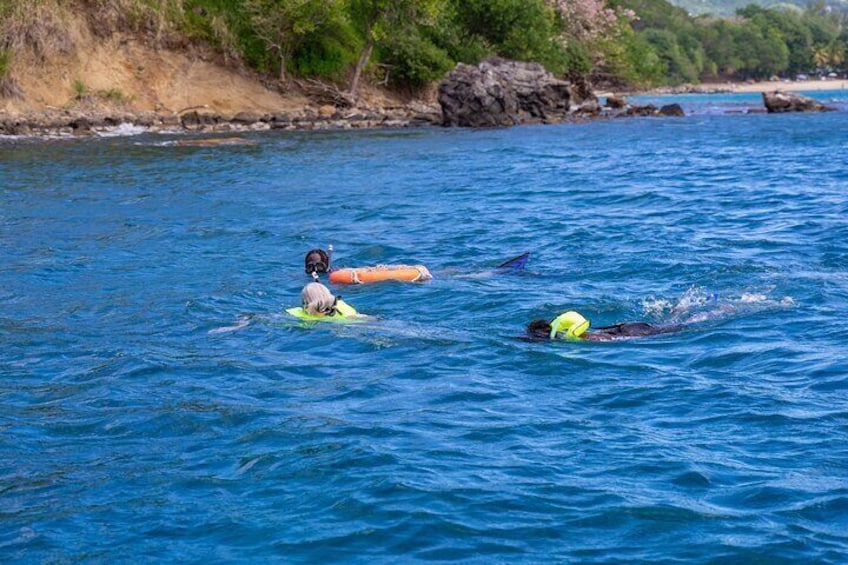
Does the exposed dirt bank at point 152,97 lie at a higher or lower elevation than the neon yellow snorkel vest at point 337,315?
higher

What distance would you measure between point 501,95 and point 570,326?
3353cm

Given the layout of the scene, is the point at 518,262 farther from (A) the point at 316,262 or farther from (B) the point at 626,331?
(B) the point at 626,331

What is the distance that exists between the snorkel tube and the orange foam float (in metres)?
3.86

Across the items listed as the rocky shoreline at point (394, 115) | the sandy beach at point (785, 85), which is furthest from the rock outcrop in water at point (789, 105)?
the sandy beach at point (785, 85)

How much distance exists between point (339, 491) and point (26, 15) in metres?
38.7

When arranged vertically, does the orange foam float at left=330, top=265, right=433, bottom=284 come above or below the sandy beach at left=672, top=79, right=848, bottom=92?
below

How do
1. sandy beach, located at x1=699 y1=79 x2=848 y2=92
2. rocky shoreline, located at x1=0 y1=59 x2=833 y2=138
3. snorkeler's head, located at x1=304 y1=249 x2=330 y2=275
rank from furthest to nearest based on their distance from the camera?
sandy beach, located at x1=699 y1=79 x2=848 y2=92, rocky shoreline, located at x1=0 y1=59 x2=833 y2=138, snorkeler's head, located at x1=304 y1=249 x2=330 y2=275

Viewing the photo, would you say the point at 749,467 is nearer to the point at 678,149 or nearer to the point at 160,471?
the point at 160,471

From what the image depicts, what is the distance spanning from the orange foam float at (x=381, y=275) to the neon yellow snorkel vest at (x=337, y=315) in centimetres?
208

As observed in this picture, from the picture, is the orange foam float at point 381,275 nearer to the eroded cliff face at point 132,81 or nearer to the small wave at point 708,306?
the small wave at point 708,306

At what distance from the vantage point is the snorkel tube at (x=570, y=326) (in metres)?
10.6

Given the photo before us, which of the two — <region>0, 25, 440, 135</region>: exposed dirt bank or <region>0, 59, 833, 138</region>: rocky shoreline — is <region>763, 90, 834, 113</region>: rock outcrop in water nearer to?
<region>0, 59, 833, 138</region>: rocky shoreline

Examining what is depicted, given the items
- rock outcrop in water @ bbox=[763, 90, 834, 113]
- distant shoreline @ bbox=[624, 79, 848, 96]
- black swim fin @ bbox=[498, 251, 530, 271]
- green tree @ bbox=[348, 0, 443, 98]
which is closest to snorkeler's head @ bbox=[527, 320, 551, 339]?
black swim fin @ bbox=[498, 251, 530, 271]

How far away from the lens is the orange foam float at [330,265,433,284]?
560 inches
